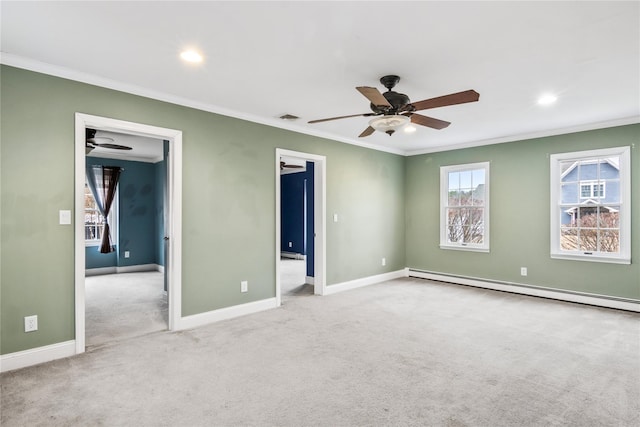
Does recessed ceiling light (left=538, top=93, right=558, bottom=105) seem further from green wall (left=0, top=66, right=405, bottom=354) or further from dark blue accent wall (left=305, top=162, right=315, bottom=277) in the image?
dark blue accent wall (left=305, top=162, right=315, bottom=277)

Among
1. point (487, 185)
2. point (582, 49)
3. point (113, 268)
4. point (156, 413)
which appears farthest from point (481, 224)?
point (113, 268)

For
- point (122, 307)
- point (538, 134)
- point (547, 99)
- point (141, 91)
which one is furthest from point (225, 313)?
point (538, 134)

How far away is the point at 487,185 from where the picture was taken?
5934 millimetres

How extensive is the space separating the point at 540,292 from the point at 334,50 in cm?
485

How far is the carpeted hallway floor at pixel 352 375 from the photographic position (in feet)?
7.29

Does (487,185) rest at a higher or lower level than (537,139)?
lower

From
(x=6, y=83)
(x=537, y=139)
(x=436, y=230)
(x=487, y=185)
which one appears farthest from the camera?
(x=436, y=230)

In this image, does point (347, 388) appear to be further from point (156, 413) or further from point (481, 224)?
point (481, 224)

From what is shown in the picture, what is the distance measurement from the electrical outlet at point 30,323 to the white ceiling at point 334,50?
6.87ft

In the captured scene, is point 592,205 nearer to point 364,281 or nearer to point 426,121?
point 426,121

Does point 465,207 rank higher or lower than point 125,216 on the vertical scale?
higher

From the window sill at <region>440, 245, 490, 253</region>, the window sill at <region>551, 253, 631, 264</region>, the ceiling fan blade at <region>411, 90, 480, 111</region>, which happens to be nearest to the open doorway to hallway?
the ceiling fan blade at <region>411, 90, 480, 111</region>

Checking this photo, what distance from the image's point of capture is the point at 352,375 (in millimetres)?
2756

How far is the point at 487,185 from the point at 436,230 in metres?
1.20
